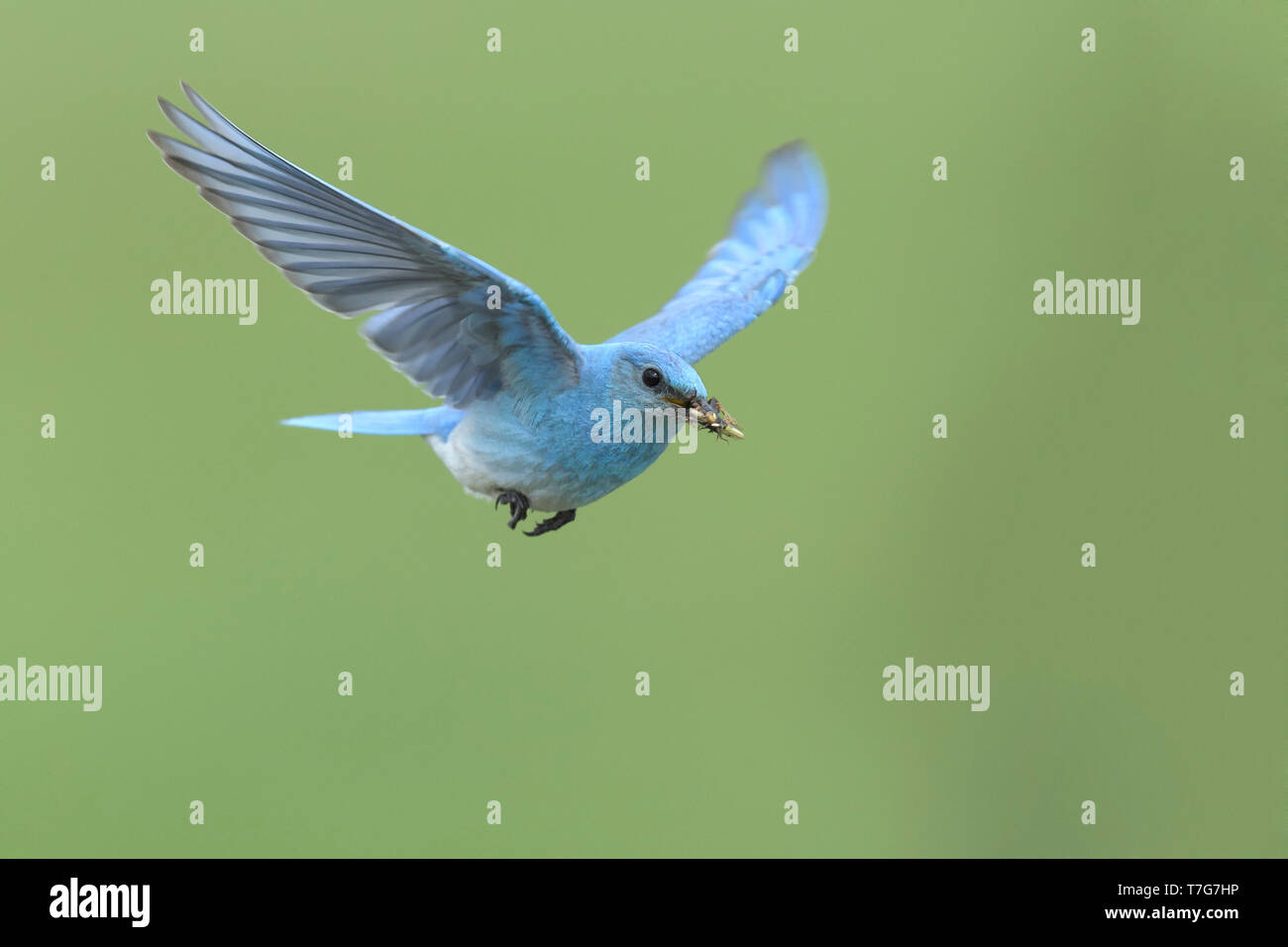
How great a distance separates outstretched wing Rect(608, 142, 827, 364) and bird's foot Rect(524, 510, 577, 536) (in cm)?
65

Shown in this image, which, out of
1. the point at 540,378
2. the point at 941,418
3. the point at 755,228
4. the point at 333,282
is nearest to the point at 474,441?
the point at 540,378

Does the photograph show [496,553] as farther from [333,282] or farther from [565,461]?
[333,282]

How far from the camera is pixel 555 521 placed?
360 cm

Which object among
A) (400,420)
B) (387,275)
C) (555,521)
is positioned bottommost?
(555,521)

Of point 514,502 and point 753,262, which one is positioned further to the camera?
point 753,262

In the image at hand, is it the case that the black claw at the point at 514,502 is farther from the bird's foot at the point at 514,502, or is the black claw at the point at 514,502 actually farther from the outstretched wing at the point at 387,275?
the outstretched wing at the point at 387,275

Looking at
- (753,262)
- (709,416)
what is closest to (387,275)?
(709,416)

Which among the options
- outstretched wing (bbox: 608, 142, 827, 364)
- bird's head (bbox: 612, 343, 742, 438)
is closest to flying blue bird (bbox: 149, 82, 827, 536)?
bird's head (bbox: 612, 343, 742, 438)

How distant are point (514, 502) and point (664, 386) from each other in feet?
1.86

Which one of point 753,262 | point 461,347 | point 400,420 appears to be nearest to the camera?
point 461,347

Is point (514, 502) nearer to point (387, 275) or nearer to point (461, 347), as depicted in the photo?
point (461, 347)

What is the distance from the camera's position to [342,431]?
3.59m

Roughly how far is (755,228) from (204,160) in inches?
98.0

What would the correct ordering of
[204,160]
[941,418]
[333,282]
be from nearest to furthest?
[204,160] < [333,282] < [941,418]
